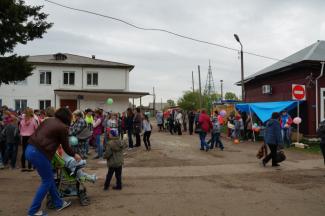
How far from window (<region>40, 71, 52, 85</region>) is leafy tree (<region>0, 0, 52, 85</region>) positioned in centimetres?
2154

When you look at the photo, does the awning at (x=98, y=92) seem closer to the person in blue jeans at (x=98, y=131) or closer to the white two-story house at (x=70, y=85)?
the white two-story house at (x=70, y=85)

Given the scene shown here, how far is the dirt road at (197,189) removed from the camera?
6684 mm

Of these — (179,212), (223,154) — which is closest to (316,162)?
(223,154)

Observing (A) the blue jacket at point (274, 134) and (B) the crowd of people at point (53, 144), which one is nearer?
(B) the crowd of people at point (53, 144)

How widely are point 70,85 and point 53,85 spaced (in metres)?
1.61

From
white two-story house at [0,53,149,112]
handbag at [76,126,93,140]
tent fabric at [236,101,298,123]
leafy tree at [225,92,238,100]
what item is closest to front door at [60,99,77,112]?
white two-story house at [0,53,149,112]

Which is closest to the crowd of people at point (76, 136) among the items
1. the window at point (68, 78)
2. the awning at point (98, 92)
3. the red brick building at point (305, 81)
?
the red brick building at point (305, 81)

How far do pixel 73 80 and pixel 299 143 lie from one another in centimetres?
2482

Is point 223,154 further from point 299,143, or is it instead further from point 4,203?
point 4,203

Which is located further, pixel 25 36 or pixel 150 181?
pixel 25 36

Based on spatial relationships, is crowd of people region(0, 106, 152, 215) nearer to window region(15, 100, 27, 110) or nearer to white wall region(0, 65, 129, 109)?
white wall region(0, 65, 129, 109)

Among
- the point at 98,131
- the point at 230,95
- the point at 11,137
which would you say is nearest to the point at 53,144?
the point at 11,137

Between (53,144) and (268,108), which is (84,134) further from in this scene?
(268,108)

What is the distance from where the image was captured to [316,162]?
1293 centimetres
